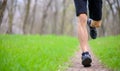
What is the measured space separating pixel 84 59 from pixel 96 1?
4.53 feet

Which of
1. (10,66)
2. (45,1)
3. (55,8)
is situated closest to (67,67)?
(10,66)

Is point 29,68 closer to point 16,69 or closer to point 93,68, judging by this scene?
point 16,69

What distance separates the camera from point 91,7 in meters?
7.46

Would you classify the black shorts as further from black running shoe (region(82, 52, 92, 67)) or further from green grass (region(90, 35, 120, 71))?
green grass (region(90, 35, 120, 71))

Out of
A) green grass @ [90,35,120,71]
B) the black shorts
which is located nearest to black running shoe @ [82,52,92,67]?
green grass @ [90,35,120,71]

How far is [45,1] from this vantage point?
4681 centimetres

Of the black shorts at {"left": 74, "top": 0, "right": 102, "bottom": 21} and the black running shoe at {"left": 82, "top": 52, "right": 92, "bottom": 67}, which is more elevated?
the black shorts at {"left": 74, "top": 0, "right": 102, "bottom": 21}

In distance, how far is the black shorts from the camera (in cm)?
676

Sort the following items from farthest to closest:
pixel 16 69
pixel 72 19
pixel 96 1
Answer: pixel 72 19, pixel 96 1, pixel 16 69

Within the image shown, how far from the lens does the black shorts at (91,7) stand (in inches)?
266

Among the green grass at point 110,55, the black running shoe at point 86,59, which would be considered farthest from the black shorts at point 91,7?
the green grass at point 110,55

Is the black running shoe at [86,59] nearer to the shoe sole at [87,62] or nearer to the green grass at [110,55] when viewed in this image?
the shoe sole at [87,62]

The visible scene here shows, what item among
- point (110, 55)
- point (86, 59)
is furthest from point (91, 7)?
point (110, 55)

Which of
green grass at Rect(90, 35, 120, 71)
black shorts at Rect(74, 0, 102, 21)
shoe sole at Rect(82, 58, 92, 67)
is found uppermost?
black shorts at Rect(74, 0, 102, 21)
